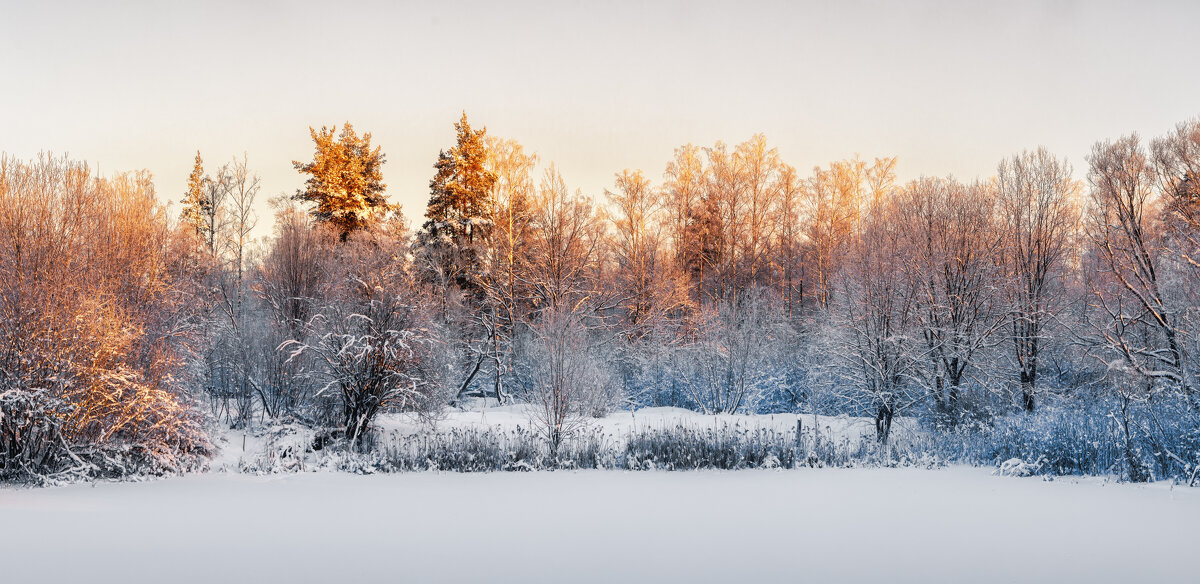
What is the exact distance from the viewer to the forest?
441 inches

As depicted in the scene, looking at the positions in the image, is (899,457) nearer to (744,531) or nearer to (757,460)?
(757,460)

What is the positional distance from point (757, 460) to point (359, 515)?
6.95m

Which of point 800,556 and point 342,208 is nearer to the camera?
point 800,556

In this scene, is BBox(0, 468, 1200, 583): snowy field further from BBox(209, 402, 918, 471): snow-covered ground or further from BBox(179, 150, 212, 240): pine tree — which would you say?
BBox(179, 150, 212, 240): pine tree

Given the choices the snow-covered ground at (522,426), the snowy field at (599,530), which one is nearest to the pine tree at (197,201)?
the snow-covered ground at (522,426)

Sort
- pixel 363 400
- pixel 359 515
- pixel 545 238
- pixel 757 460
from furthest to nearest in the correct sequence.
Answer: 1. pixel 545 238
2. pixel 363 400
3. pixel 757 460
4. pixel 359 515

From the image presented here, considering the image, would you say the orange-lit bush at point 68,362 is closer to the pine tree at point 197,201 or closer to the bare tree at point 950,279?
the bare tree at point 950,279

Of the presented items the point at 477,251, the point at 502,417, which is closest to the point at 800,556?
the point at 502,417

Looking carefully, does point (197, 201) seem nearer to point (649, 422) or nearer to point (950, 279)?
point (649, 422)

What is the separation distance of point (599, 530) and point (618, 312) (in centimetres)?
2109

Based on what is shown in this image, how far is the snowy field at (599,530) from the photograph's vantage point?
21.1 ft

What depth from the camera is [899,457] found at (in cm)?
1322

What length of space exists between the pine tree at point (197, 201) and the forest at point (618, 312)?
649 cm

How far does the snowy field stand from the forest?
149 centimetres
